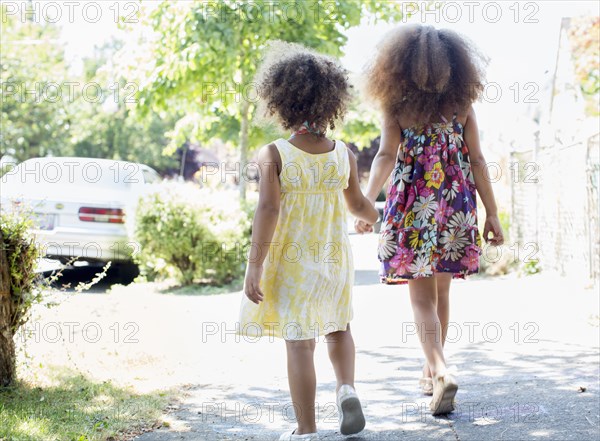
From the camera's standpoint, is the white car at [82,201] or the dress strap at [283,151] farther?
the white car at [82,201]

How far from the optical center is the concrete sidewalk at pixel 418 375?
338cm

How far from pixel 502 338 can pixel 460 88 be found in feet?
8.30

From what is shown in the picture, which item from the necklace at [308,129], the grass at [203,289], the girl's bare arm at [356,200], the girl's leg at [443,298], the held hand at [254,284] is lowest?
the grass at [203,289]

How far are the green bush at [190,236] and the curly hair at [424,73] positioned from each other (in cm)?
566

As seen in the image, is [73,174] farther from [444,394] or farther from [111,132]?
[111,132]

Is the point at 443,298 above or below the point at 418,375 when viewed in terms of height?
above

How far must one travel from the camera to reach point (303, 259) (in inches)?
125

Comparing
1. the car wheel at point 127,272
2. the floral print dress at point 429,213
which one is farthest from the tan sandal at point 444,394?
the car wheel at point 127,272

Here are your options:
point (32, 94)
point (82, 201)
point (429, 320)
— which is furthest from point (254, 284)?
point (32, 94)

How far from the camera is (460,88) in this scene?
148 inches

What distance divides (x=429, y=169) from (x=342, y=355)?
99 centimetres

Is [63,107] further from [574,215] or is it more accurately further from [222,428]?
[222,428]

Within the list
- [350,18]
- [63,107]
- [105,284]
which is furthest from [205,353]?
[63,107]

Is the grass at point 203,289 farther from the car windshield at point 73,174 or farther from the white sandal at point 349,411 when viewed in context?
the white sandal at point 349,411
